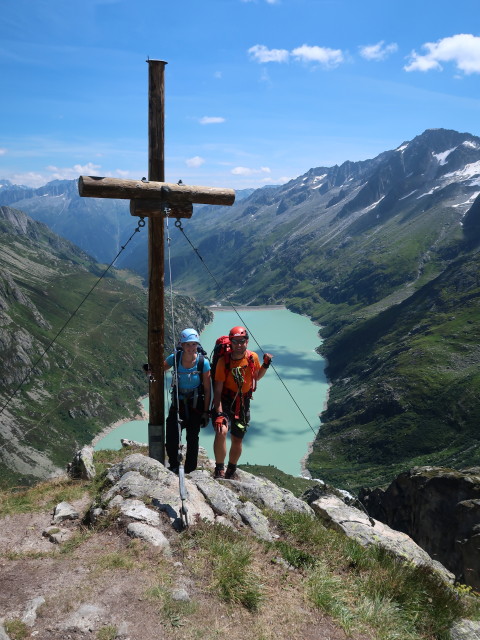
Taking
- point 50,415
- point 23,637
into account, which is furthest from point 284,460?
point 23,637

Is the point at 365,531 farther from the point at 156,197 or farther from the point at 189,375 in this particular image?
the point at 156,197

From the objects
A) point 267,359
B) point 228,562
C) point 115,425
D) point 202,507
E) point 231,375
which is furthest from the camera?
point 115,425

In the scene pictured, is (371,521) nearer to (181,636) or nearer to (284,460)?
(181,636)

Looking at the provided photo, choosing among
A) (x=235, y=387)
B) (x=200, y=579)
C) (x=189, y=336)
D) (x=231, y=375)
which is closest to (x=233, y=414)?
(x=235, y=387)

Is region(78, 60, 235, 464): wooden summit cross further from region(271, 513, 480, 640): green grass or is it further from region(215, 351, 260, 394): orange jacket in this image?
region(271, 513, 480, 640): green grass

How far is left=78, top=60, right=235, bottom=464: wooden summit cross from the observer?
38.4ft

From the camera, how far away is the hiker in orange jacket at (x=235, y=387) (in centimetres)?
1221

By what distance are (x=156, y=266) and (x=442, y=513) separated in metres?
25.6

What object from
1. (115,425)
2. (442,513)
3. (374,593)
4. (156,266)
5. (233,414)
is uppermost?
(156,266)

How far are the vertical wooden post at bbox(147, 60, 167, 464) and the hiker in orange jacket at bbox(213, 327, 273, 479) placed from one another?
1.82 meters

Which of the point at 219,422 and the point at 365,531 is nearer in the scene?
the point at 219,422

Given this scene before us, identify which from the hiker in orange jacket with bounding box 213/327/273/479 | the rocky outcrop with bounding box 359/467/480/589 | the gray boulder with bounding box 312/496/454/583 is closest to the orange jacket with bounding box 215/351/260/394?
the hiker in orange jacket with bounding box 213/327/273/479

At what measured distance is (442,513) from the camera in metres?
29.2

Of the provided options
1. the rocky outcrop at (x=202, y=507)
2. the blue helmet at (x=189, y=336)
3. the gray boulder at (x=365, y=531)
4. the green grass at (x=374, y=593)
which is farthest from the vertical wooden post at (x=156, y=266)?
the green grass at (x=374, y=593)
